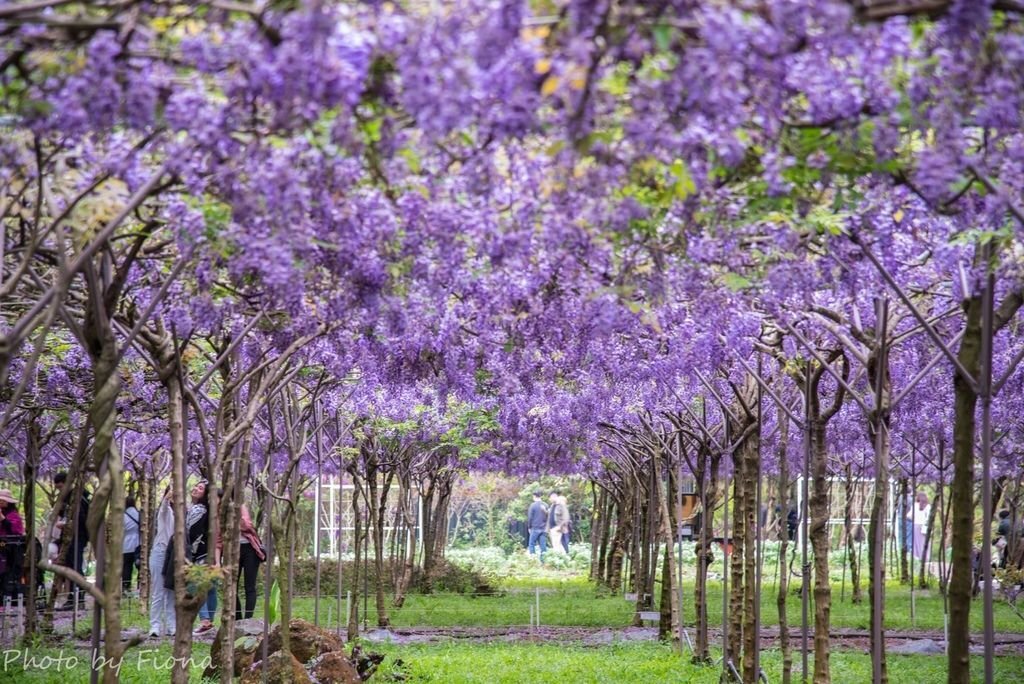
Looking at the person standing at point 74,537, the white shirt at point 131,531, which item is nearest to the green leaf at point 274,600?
the person standing at point 74,537

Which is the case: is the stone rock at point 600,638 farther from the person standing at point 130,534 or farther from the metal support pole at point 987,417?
the metal support pole at point 987,417

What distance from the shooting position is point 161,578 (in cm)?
1327

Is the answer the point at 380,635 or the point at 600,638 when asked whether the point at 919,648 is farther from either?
the point at 380,635

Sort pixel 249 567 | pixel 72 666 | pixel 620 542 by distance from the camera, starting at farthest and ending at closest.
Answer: pixel 620 542, pixel 249 567, pixel 72 666

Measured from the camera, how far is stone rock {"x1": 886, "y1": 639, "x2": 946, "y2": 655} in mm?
13742

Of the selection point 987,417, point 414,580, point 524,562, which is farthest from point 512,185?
point 524,562

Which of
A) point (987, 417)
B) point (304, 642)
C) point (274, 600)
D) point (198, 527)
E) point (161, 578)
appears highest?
point (987, 417)

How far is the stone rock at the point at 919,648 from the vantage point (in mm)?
13742

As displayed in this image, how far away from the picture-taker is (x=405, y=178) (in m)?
5.38

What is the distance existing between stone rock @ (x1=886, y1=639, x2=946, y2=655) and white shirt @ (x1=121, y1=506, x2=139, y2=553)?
9.81m

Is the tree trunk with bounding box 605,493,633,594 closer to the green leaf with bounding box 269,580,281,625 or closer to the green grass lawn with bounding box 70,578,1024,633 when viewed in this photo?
the green grass lawn with bounding box 70,578,1024,633

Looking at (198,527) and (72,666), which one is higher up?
(198,527)

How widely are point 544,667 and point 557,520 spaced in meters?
24.8

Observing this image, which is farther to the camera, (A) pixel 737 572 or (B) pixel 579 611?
(B) pixel 579 611
